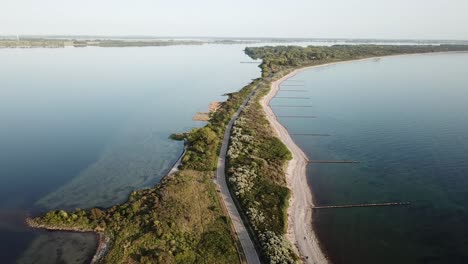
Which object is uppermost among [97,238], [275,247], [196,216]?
[196,216]

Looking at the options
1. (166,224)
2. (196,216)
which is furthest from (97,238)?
(196,216)

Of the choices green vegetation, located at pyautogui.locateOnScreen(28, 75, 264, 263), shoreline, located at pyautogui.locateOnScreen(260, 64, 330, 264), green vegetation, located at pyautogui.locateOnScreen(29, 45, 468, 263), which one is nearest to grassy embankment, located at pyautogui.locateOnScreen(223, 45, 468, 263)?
green vegetation, located at pyautogui.locateOnScreen(29, 45, 468, 263)

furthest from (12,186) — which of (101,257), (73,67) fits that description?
(73,67)

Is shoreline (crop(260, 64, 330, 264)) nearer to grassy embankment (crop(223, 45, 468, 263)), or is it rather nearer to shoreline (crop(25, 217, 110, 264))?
grassy embankment (crop(223, 45, 468, 263))

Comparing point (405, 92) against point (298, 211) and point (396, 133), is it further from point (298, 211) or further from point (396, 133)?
point (298, 211)

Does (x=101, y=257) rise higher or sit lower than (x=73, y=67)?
lower

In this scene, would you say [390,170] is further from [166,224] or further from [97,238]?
[97,238]

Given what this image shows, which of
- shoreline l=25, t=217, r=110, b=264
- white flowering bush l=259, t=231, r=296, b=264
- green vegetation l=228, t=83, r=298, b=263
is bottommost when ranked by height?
shoreline l=25, t=217, r=110, b=264
